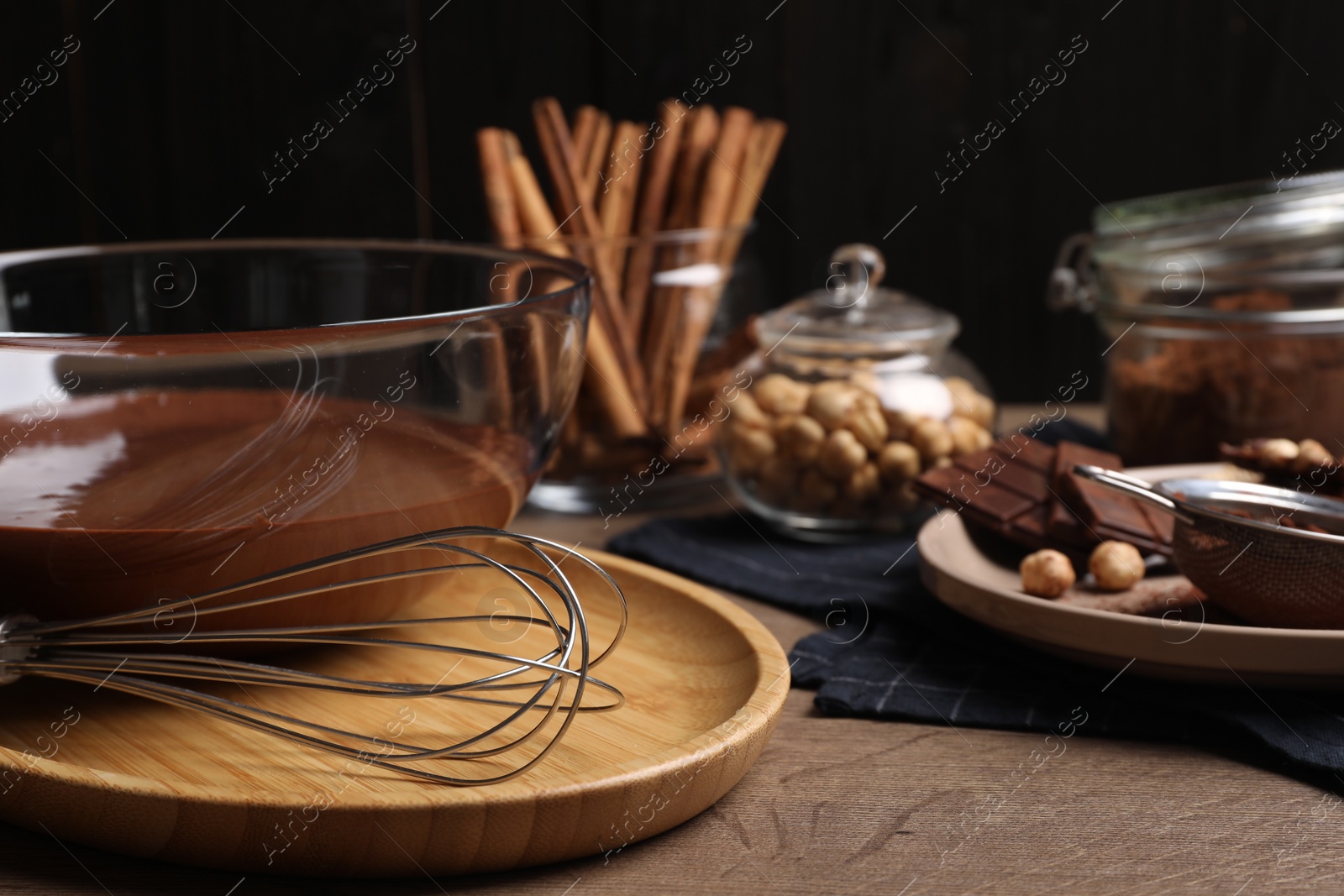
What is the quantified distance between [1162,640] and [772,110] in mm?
708

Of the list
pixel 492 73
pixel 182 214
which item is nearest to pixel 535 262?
pixel 492 73

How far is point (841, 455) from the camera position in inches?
23.5

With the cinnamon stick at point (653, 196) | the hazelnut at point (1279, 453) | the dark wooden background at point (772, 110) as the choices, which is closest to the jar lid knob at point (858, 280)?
the cinnamon stick at point (653, 196)

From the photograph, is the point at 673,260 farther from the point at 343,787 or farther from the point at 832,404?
the point at 343,787

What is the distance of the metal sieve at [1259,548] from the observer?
40cm

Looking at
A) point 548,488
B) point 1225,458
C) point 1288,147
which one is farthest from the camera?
point 1288,147

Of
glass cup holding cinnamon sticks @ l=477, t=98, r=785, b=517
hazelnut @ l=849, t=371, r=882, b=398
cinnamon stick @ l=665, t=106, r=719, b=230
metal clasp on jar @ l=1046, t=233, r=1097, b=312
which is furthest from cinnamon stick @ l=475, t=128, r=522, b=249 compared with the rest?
metal clasp on jar @ l=1046, t=233, r=1097, b=312

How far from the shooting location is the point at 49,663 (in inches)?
14.5

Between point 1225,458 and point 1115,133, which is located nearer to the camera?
point 1225,458

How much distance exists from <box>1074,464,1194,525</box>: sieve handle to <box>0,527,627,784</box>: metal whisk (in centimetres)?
20

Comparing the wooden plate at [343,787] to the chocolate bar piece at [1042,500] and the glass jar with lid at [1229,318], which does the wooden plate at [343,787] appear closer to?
the chocolate bar piece at [1042,500]

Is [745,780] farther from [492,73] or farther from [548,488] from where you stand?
[492,73]

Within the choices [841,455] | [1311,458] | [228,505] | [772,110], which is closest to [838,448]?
[841,455]

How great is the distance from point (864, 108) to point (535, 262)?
580 mm
